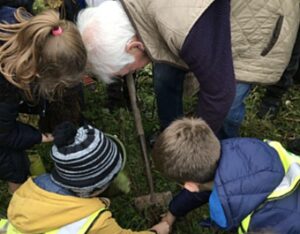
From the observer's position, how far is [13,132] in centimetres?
249

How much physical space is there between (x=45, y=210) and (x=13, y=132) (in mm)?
526

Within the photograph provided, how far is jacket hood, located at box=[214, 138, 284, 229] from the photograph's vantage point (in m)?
1.93

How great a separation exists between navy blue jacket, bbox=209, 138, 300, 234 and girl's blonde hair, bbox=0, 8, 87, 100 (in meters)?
0.70

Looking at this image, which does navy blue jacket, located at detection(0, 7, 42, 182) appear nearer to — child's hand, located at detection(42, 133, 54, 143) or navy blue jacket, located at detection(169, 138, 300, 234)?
child's hand, located at detection(42, 133, 54, 143)

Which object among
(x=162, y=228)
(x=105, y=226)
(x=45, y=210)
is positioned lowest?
(x=162, y=228)

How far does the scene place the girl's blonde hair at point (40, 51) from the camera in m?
2.02

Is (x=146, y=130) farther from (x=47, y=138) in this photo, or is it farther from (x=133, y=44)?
(x=133, y=44)

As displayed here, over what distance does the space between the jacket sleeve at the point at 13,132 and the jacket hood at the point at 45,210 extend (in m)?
0.35

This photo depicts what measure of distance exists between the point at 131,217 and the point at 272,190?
1.15 meters

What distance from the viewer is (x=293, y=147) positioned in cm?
318

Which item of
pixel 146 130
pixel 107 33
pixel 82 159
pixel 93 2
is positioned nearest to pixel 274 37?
pixel 107 33

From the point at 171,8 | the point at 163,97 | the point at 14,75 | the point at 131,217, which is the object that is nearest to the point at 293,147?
the point at 163,97

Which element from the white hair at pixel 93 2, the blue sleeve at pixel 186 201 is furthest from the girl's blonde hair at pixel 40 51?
the blue sleeve at pixel 186 201

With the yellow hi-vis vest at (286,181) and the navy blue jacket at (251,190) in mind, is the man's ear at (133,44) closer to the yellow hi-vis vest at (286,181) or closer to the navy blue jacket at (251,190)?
the navy blue jacket at (251,190)
